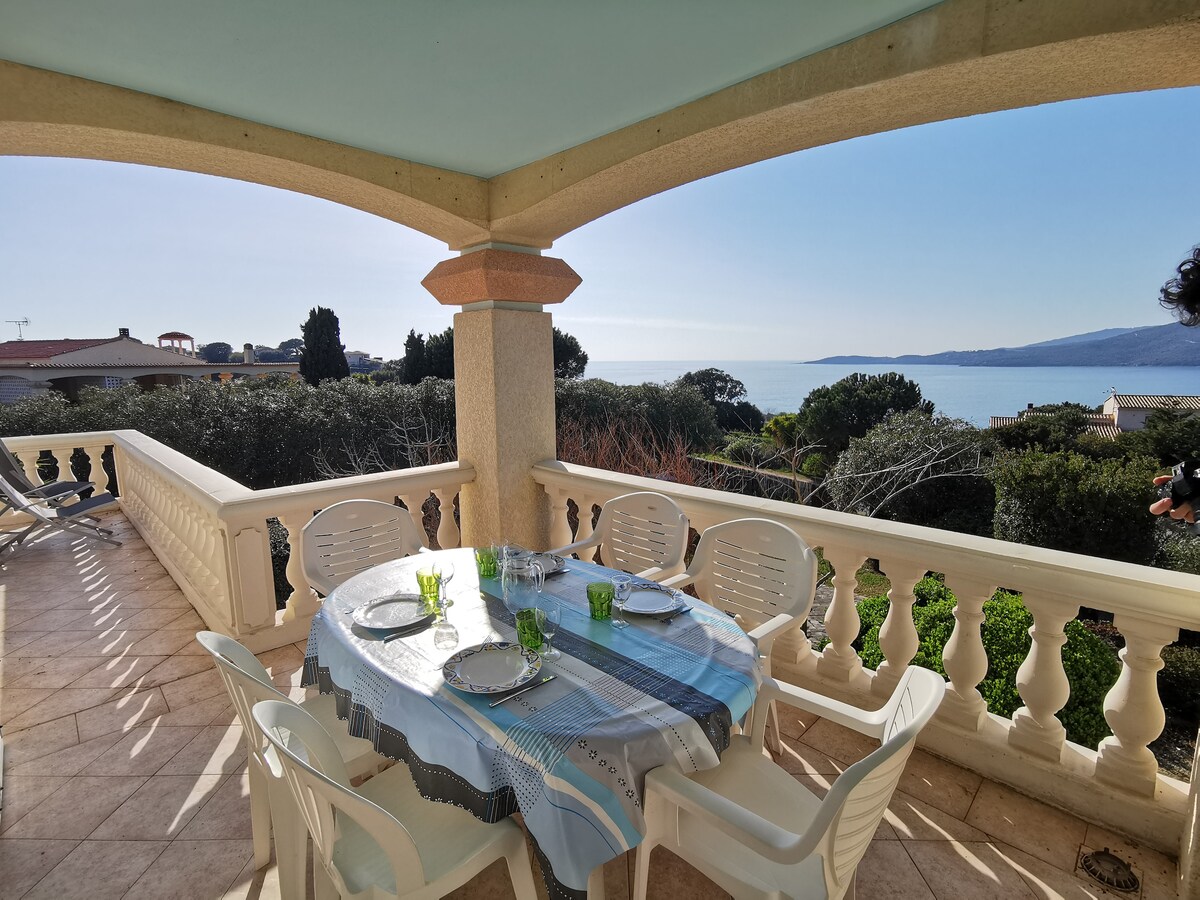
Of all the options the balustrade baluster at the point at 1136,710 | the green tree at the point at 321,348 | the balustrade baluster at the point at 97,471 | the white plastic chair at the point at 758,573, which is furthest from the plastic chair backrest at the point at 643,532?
the green tree at the point at 321,348

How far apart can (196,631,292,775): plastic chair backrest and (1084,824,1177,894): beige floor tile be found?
2298 millimetres

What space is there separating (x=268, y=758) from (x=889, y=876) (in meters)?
1.69

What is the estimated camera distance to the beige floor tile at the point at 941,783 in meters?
1.85

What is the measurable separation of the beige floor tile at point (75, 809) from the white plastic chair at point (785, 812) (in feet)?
6.05

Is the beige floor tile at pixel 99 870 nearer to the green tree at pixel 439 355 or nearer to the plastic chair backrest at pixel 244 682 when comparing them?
the plastic chair backrest at pixel 244 682

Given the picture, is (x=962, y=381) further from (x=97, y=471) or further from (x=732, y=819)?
(x=97, y=471)

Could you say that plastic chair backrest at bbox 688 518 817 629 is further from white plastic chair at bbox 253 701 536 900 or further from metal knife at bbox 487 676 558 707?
white plastic chair at bbox 253 701 536 900

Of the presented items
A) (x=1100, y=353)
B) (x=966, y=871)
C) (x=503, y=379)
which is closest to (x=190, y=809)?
(x=503, y=379)

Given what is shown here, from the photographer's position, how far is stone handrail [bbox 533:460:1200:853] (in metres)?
1.61

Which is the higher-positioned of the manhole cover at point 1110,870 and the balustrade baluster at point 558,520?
the balustrade baluster at point 558,520

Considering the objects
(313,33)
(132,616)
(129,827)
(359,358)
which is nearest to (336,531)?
(129,827)

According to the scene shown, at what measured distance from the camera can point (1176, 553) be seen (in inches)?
286

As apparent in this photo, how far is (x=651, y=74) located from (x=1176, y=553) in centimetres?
947

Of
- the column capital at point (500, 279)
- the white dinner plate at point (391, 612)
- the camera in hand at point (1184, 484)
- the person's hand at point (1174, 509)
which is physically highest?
the column capital at point (500, 279)
